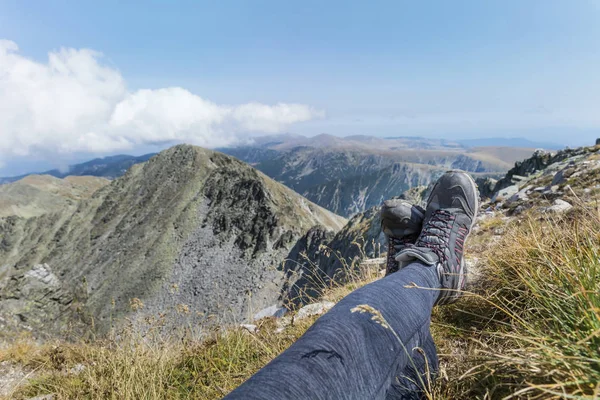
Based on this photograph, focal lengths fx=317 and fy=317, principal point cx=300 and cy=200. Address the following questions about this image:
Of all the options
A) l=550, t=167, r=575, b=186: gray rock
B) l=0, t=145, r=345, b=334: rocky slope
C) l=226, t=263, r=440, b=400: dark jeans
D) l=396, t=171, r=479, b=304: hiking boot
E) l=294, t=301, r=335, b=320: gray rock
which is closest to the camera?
l=226, t=263, r=440, b=400: dark jeans

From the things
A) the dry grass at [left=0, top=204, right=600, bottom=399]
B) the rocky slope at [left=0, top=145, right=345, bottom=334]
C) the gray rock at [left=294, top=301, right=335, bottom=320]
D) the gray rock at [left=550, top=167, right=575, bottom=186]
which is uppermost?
the gray rock at [left=550, top=167, right=575, bottom=186]

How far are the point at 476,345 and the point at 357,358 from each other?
112 centimetres

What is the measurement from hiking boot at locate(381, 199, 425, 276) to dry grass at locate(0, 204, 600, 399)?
0.96 metres

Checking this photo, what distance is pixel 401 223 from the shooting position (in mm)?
3957

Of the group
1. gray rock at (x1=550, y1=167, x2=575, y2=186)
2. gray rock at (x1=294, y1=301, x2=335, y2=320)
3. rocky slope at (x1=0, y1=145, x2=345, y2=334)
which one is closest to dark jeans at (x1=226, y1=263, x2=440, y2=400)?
gray rock at (x1=294, y1=301, x2=335, y2=320)

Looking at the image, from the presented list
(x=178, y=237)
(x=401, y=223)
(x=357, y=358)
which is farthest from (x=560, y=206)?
(x=178, y=237)

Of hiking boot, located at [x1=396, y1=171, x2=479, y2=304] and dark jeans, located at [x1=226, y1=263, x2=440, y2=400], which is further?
hiking boot, located at [x1=396, y1=171, x2=479, y2=304]

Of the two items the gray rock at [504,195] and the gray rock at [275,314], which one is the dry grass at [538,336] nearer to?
the gray rock at [275,314]

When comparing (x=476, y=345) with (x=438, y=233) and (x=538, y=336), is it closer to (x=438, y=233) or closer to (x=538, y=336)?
(x=538, y=336)

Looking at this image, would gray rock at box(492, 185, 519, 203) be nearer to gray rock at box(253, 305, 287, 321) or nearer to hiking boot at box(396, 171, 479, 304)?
hiking boot at box(396, 171, 479, 304)

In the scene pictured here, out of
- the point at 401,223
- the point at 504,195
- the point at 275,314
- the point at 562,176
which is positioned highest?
the point at 562,176

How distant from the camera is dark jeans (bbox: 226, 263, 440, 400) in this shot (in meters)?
1.38

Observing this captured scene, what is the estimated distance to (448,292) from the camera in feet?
8.54

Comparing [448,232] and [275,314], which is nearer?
[448,232]
